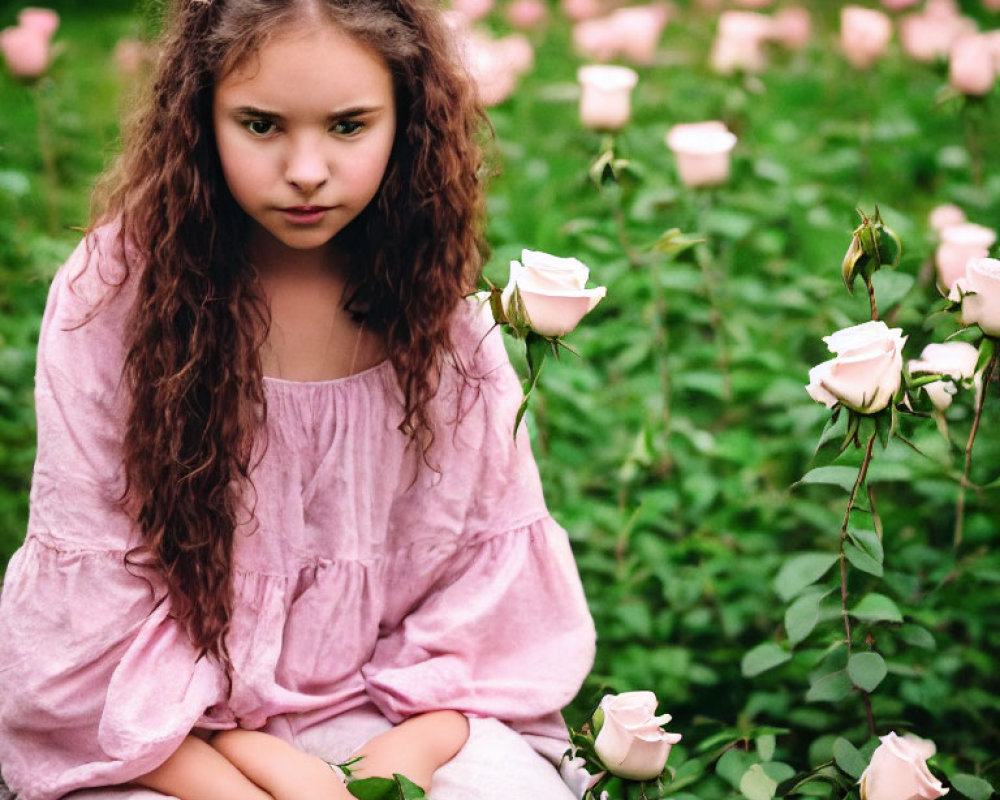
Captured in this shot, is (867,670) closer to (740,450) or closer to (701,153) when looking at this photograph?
(740,450)

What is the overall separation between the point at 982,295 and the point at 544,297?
18.6 inches

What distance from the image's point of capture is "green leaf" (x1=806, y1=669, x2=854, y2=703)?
1.56 m

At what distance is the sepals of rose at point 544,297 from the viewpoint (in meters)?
1.32

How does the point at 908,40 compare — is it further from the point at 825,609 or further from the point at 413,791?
the point at 413,791

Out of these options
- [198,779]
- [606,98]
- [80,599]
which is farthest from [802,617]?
[606,98]

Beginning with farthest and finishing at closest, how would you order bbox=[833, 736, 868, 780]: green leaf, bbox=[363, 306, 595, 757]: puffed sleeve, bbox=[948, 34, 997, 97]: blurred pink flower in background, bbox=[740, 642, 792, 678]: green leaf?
bbox=[948, 34, 997, 97]: blurred pink flower in background → bbox=[740, 642, 792, 678]: green leaf → bbox=[363, 306, 595, 757]: puffed sleeve → bbox=[833, 736, 868, 780]: green leaf

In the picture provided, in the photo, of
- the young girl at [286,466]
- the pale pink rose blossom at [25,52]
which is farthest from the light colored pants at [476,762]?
the pale pink rose blossom at [25,52]

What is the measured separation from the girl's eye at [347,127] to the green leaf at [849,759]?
0.91 m

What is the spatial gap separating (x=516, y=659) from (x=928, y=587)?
30.3 inches

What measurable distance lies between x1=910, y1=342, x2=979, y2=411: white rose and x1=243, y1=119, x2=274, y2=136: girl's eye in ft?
2.66

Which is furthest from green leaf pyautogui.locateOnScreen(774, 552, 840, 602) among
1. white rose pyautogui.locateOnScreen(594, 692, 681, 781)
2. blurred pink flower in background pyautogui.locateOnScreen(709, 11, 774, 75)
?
blurred pink flower in background pyautogui.locateOnScreen(709, 11, 774, 75)

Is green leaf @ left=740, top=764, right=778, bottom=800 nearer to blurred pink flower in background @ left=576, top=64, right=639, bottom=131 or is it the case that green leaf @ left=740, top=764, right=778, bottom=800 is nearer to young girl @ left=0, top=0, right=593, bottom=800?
young girl @ left=0, top=0, right=593, bottom=800

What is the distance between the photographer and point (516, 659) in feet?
5.32

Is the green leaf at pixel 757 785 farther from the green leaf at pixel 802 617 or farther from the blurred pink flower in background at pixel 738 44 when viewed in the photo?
the blurred pink flower in background at pixel 738 44
